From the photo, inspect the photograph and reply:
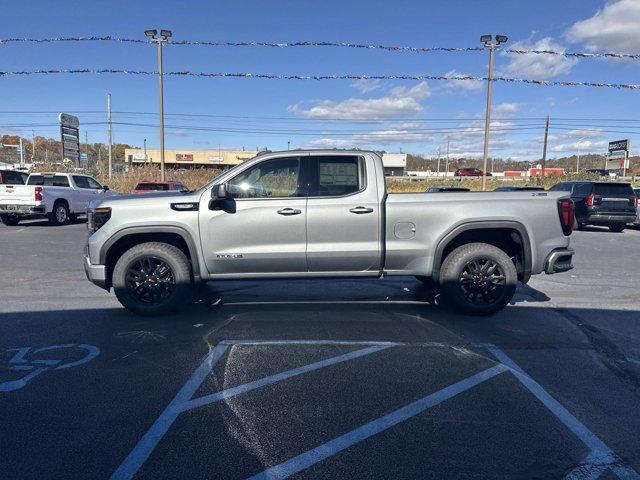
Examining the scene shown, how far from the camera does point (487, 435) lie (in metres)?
3.25

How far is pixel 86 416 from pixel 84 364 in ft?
3.46

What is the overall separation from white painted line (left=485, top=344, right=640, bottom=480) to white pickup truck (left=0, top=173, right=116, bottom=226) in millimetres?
16006

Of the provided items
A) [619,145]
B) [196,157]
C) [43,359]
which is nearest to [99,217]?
[43,359]

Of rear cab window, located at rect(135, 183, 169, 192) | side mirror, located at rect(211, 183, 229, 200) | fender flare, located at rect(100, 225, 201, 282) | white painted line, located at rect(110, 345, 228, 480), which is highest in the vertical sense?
rear cab window, located at rect(135, 183, 169, 192)

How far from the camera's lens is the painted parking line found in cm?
287

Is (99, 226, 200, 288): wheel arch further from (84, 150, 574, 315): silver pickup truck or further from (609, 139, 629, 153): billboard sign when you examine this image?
(609, 139, 629, 153): billboard sign

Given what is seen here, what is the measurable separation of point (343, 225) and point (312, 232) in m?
0.37

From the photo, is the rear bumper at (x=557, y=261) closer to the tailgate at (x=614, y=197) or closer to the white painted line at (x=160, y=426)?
the white painted line at (x=160, y=426)

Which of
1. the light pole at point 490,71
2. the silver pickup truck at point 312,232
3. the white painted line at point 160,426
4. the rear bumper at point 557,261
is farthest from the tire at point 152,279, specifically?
the light pole at point 490,71

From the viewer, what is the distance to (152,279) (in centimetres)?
582

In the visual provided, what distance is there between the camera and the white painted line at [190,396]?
2.93m

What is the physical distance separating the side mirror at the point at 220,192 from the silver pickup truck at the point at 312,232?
0.01 metres

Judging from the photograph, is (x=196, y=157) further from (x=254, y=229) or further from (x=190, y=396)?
(x=190, y=396)

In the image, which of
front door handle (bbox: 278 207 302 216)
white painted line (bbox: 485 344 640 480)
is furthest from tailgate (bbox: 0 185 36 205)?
white painted line (bbox: 485 344 640 480)
